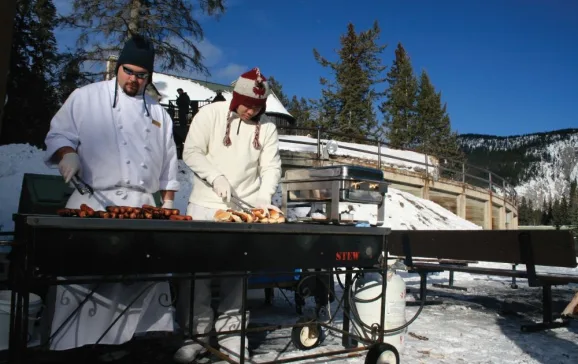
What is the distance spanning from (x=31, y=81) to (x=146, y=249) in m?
25.8

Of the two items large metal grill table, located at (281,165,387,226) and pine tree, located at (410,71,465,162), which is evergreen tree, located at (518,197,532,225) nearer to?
pine tree, located at (410,71,465,162)

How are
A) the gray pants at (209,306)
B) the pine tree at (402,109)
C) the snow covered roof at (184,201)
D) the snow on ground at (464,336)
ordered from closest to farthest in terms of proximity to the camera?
1. the gray pants at (209,306)
2. the snow on ground at (464,336)
3. the snow covered roof at (184,201)
4. the pine tree at (402,109)

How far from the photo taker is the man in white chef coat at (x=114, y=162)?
264 cm

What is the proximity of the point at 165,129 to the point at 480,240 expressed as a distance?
3649mm

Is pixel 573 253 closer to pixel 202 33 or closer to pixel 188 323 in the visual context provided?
pixel 188 323

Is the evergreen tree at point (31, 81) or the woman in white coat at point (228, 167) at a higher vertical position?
the evergreen tree at point (31, 81)

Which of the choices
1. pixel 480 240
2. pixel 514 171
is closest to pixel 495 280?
pixel 480 240

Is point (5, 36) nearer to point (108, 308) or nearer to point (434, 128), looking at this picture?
point (108, 308)

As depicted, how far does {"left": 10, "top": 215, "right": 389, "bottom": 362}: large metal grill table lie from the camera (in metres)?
2.08

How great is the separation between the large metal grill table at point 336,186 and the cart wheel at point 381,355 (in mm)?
937

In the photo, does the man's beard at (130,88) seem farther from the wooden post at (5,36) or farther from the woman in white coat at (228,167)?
the wooden post at (5,36)

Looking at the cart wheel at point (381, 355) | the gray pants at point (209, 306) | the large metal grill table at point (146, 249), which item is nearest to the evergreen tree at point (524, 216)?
the cart wheel at point (381, 355)

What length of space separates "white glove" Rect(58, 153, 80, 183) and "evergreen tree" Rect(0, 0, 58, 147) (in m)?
21.4

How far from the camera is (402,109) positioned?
51594 mm
